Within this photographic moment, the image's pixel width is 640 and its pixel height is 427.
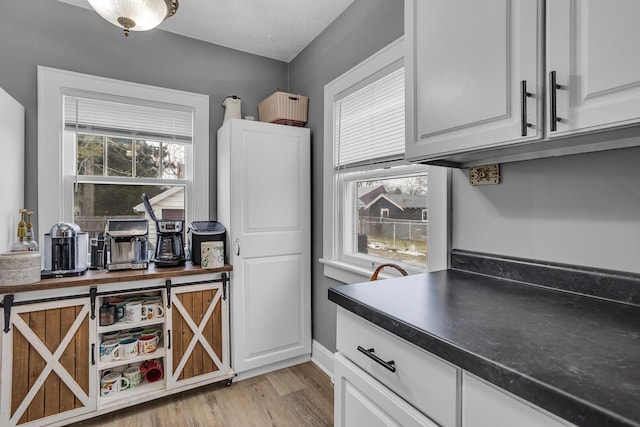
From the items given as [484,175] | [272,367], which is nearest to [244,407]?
[272,367]

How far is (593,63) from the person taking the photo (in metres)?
0.75

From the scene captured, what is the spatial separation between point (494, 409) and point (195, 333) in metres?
1.95

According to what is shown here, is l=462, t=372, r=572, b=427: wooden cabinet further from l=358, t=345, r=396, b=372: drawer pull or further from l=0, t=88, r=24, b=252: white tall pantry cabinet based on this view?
l=0, t=88, r=24, b=252: white tall pantry cabinet

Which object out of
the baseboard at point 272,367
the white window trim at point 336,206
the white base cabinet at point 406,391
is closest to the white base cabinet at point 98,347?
the baseboard at point 272,367

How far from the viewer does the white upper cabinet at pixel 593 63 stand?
0.69 m

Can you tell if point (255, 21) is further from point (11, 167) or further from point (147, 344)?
point (147, 344)

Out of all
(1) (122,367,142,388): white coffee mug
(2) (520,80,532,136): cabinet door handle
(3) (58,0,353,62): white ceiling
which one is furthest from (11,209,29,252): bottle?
(2) (520,80,532,136): cabinet door handle

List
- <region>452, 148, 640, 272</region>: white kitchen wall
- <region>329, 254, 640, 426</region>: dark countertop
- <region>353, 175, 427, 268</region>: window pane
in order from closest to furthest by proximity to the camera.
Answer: <region>329, 254, 640, 426</region>: dark countertop, <region>452, 148, 640, 272</region>: white kitchen wall, <region>353, 175, 427, 268</region>: window pane

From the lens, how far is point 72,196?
2.18m

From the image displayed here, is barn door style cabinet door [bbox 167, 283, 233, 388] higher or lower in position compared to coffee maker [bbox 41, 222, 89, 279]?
lower

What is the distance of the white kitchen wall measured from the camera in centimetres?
93

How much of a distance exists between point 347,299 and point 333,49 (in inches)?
76.8

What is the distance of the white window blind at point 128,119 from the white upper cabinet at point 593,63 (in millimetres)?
2384

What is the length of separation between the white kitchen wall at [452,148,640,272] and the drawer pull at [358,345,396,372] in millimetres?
680
